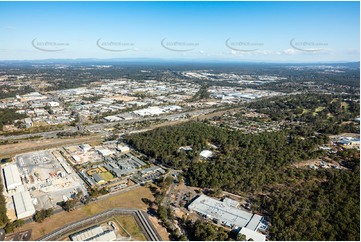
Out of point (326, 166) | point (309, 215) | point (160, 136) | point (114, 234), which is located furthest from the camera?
point (160, 136)

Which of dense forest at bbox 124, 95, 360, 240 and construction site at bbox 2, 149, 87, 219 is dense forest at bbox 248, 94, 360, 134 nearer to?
dense forest at bbox 124, 95, 360, 240

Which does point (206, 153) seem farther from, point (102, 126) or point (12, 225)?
point (102, 126)

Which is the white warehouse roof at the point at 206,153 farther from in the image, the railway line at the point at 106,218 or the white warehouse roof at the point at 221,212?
the railway line at the point at 106,218

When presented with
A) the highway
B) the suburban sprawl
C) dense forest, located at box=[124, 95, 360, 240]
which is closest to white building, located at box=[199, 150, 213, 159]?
the suburban sprawl

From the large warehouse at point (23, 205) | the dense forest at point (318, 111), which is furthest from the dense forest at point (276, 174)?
the large warehouse at point (23, 205)

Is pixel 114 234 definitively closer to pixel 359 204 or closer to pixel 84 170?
pixel 84 170

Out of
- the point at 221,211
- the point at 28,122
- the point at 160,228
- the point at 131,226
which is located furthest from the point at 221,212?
the point at 28,122

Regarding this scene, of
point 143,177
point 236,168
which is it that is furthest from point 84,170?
point 236,168
